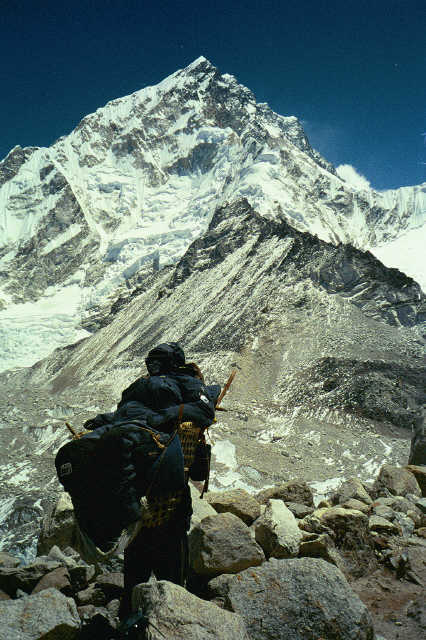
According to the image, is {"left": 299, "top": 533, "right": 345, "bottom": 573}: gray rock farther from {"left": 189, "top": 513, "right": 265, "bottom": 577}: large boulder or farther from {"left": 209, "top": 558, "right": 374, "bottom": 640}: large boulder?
{"left": 209, "top": 558, "right": 374, "bottom": 640}: large boulder

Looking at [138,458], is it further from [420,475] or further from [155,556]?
[420,475]

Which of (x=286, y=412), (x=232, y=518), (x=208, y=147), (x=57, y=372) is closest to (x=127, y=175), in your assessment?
(x=208, y=147)

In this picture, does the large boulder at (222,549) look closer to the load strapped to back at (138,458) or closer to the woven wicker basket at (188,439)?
the load strapped to back at (138,458)

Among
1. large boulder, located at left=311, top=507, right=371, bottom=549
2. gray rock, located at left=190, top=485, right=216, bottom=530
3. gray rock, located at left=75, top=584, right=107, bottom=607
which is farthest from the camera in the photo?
gray rock, located at left=190, top=485, right=216, bottom=530

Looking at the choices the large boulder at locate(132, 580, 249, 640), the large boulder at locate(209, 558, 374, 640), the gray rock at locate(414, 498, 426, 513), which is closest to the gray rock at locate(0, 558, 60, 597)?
the large boulder at locate(132, 580, 249, 640)

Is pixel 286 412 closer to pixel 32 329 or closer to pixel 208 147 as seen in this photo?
pixel 32 329

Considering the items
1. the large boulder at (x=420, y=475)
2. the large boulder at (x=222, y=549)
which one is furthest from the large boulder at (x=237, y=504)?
the large boulder at (x=420, y=475)

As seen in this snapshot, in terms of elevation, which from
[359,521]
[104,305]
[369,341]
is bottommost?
[359,521]
